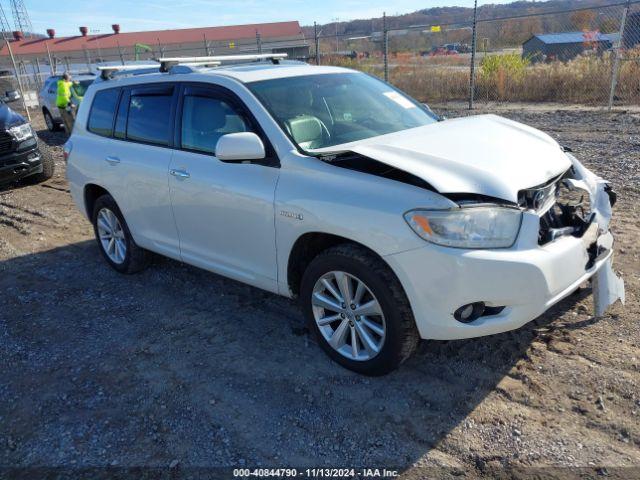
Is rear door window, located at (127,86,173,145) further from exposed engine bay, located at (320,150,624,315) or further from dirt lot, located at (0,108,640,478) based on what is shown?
exposed engine bay, located at (320,150,624,315)

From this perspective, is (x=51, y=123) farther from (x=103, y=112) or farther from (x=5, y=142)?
(x=103, y=112)

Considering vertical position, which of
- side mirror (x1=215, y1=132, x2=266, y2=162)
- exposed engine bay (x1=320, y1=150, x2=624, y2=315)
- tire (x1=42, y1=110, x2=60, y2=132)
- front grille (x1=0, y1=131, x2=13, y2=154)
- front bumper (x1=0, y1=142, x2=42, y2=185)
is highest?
side mirror (x1=215, y1=132, x2=266, y2=162)

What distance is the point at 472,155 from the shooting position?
10.3 ft

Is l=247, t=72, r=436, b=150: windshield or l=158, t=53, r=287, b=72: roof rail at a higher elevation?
l=158, t=53, r=287, b=72: roof rail

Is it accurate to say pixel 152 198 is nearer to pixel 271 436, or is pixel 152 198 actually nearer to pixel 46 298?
pixel 46 298

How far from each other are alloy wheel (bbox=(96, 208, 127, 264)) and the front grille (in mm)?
4652

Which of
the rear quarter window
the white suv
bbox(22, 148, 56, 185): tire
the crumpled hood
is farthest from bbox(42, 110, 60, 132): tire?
the crumpled hood

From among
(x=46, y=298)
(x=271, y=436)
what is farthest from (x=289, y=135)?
(x=46, y=298)

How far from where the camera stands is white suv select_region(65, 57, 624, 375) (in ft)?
9.05

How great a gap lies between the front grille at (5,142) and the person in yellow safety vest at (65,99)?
4735 millimetres

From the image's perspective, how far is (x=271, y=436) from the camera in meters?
2.89

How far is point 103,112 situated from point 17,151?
→ 4.84 m

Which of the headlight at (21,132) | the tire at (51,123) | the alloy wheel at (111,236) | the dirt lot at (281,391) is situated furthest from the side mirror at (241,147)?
the tire at (51,123)

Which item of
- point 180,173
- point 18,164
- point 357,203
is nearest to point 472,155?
point 357,203
